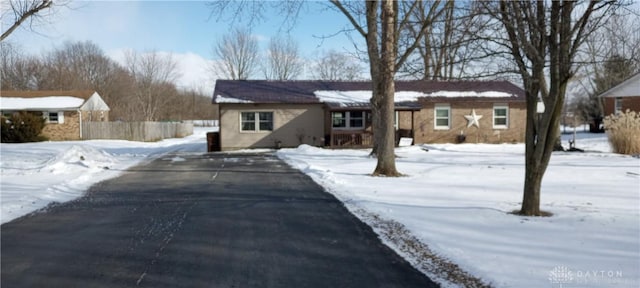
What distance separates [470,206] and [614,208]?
2.20 m

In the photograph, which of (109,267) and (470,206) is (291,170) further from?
(109,267)

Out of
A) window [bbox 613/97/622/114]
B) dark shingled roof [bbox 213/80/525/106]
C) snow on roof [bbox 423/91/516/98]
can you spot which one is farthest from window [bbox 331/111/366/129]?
window [bbox 613/97/622/114]

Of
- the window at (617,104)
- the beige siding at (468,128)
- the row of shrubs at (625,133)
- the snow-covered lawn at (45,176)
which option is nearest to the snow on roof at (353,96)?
the beige siding at (468,128)

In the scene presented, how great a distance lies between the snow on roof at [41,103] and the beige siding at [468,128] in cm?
2641

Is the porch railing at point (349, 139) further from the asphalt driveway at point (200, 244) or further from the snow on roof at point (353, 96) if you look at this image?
the asphalt driveway at point (200, 244)

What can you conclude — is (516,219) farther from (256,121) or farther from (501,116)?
(501,116)

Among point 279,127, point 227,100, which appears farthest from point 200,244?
point 279,127

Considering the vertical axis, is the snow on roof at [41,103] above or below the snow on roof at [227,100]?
above

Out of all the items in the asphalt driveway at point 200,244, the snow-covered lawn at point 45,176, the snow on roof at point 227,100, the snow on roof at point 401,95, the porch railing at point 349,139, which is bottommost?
the asphalt driveway at point 200,244

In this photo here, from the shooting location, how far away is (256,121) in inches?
1104

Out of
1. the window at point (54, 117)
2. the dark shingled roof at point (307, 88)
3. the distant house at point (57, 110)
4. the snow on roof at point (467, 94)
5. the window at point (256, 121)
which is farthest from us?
the window at point (54, 117)

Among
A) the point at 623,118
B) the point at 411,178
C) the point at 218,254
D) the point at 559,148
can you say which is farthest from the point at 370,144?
the point at 218,254

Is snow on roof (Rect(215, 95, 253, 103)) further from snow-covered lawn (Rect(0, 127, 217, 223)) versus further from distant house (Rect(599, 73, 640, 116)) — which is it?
distant house (Rect(599, 73, 640, 116))

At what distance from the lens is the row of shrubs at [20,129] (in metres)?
31.9
